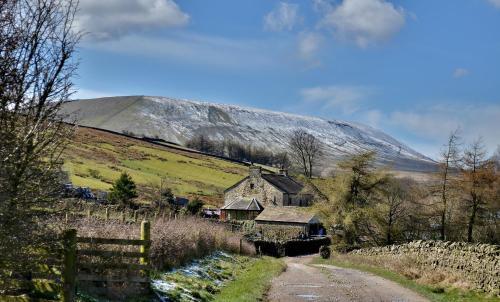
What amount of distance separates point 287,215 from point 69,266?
56.6 meters

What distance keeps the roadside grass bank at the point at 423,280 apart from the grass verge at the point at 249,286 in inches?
250

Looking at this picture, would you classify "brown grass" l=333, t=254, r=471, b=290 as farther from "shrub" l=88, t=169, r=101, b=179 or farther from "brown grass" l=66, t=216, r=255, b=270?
"shrub" l=88, t=169, r=101, b=179

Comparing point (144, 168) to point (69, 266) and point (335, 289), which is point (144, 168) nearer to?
point (335, 289)

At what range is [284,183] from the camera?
8331cm

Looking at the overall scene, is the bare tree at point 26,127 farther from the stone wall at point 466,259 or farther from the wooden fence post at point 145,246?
the stone wall at point 466,259

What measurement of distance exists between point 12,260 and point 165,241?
11.4 metres

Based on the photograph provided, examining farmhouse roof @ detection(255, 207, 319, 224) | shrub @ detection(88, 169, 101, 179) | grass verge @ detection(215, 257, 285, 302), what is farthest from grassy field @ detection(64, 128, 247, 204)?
grass verge @ detection(215, 257, 285, 302)

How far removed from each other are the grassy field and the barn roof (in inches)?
520

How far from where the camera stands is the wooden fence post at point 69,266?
40.7ft

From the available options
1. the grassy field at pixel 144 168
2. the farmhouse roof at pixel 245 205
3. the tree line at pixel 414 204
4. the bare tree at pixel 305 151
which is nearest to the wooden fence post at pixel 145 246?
the tree line at pixel 414 204

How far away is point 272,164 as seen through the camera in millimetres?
181875

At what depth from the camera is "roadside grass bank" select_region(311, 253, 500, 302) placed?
816 inches

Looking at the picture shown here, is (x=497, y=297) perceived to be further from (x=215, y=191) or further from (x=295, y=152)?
(x=295, y=152)

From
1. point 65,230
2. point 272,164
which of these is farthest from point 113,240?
point 272,164
